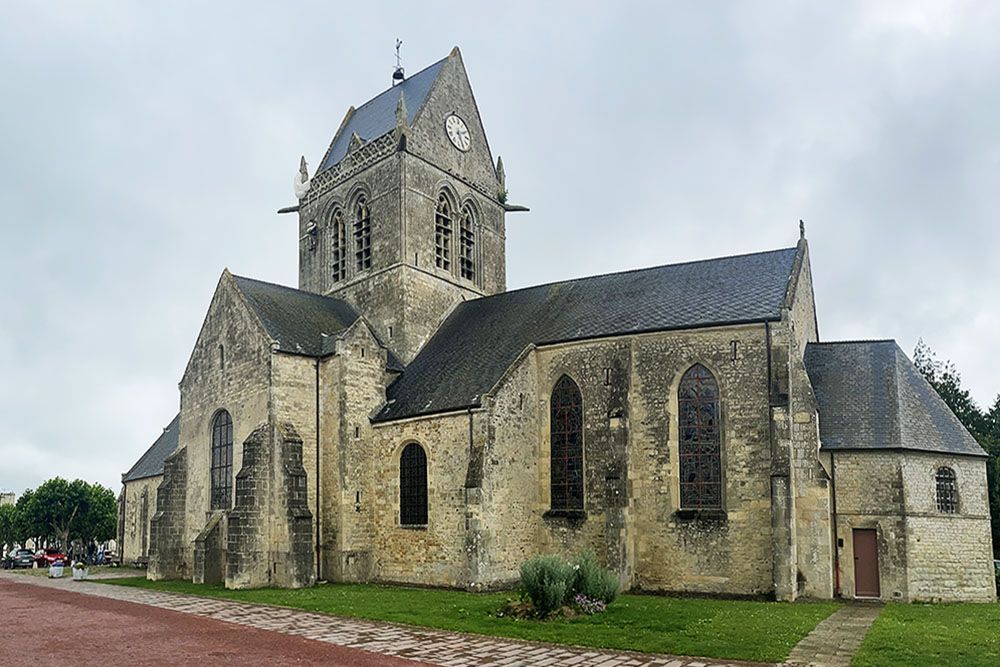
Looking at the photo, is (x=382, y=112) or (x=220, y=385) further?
(x=382, y=112)

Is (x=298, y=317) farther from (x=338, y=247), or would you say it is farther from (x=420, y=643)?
(x=420, y=643)

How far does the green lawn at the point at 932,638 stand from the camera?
13344 mm

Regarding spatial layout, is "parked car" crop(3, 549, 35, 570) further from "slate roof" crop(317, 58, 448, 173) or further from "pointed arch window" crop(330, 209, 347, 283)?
"slate roof" crop(317, 58, 448, 173)

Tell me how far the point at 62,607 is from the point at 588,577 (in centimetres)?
1351

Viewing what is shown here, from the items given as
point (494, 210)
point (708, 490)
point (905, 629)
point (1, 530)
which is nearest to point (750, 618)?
point (905, 629)

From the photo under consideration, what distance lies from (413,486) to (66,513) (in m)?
40.2

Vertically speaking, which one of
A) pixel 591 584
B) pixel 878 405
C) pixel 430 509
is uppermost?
pixel 878 405

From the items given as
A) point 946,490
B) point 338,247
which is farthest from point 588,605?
point 338,247

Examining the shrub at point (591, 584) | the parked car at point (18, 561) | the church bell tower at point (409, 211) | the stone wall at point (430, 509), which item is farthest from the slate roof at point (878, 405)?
the parked car at point (18, 561)

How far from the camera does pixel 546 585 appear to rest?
18.1 meters

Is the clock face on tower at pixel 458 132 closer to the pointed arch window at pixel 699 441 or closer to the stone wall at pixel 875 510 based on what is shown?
the pointed arch window at pixel 699 441

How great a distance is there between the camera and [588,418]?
26.0 m

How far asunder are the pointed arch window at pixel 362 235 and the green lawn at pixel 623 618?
1528 centimetres

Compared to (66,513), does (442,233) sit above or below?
→ above
